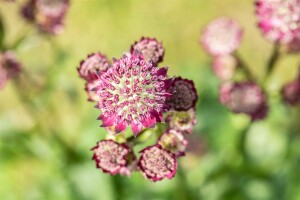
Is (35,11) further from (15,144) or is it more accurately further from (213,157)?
(213,157)

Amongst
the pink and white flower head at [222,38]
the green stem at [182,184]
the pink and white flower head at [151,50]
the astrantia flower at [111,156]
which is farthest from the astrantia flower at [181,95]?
the pink and white flower head at [222,38]

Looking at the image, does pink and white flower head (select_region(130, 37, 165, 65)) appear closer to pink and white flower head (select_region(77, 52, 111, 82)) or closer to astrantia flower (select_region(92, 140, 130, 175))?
pink and white flower head (select_region(77, 52, 111, 82))

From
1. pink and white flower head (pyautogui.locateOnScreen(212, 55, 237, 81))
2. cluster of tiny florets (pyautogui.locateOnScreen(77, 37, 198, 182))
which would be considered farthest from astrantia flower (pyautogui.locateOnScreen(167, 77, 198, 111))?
pink and white flower head (pyautogui.locateOnScreen(212, 55, 237, 81))

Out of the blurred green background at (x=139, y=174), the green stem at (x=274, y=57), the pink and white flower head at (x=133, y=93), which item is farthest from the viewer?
the blurred green background at (x=139, y=174)

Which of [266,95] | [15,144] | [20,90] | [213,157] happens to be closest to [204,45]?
[266,95]

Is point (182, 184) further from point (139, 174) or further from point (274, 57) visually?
point (139, 174)

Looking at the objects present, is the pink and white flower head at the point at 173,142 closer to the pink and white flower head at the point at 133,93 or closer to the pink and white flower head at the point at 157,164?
the pink and white flower head at the point at 157,164

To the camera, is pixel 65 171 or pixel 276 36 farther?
pixel 65 171
